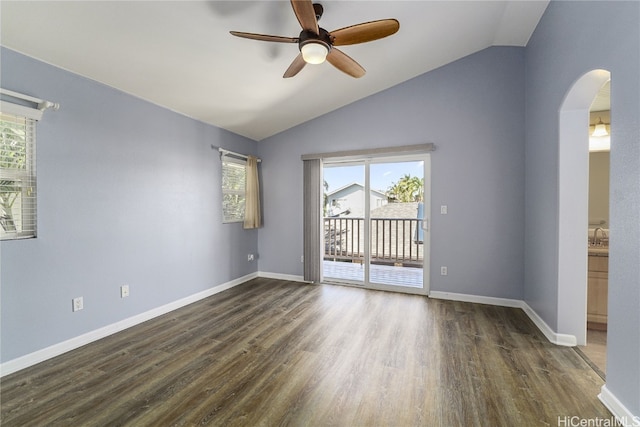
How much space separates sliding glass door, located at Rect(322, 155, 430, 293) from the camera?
3.99m

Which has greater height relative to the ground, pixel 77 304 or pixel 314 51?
pixel 314 51

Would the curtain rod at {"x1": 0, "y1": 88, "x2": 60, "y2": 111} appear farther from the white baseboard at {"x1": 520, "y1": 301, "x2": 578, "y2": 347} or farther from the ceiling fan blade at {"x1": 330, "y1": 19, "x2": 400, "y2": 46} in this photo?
the white baseboard at {"x1": 520, "y1": 301, "x2": 578, "y2": 347}

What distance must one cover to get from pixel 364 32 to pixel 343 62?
0.41 meters

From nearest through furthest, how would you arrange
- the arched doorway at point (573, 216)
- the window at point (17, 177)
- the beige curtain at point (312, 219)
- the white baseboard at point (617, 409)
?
the white baseboard at point (617, 409)
the window at point (17, 177)
the arched doorway at point (573, 216)
the beige curtain at point (312, 219)

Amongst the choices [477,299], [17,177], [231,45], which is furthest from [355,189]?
[17,177]

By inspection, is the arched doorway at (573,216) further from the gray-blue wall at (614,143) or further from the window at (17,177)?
the window at (17,177)

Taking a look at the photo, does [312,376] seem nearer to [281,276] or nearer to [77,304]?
[77,304]

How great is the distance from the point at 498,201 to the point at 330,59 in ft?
8.91

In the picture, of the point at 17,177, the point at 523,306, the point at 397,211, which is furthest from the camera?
the point at 397,211

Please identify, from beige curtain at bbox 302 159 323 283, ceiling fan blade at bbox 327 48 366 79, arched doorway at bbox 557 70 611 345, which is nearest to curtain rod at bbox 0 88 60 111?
ceiling fan blade at bbox 327 48 366 79

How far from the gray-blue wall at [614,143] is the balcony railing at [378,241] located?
1.95 metres

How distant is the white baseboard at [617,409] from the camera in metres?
1.47

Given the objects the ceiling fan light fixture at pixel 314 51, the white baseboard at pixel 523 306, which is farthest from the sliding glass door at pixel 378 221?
the ceiling fan light fixture at pixel 314 51

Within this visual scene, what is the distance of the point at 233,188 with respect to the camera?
14.3ft
